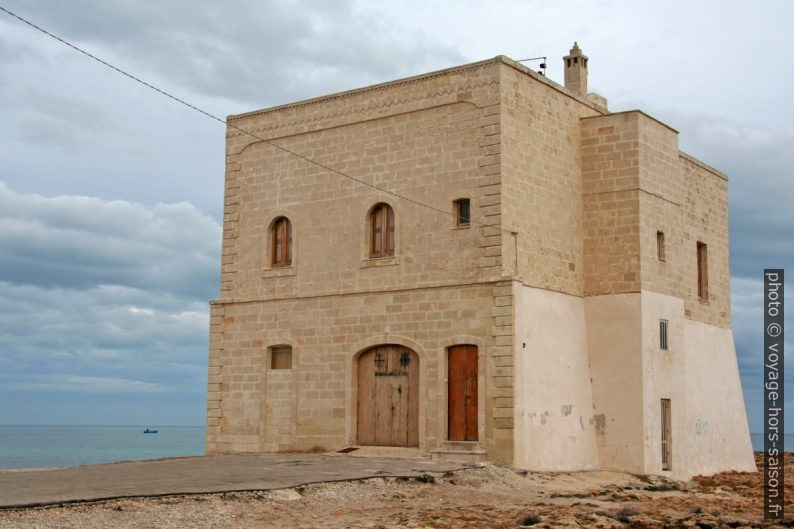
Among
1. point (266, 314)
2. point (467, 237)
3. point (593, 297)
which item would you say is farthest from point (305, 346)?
point (593, 297)

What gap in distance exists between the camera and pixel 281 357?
77.9 ft

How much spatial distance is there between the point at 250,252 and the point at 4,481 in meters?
9.82

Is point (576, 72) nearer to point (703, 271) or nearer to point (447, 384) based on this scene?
point (703, 271)

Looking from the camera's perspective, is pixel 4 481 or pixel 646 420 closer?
pixel 4 481

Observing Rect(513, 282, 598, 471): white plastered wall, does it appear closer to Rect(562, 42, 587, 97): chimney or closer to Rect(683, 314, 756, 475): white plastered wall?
Rect(683, 314, 756, 475): white plastered wall

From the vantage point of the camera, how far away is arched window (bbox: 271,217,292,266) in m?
24.2

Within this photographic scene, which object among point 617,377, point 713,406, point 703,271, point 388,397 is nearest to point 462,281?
point 388,397

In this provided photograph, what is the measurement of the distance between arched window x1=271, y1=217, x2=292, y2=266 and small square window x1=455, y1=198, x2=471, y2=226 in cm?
458

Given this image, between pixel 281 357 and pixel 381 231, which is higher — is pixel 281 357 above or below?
below

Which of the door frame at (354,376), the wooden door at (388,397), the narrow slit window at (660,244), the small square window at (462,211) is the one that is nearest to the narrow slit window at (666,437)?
the narrow slit window at (660,244)

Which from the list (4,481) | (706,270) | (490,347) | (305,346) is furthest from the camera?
(706,270)

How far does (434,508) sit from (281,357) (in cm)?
919

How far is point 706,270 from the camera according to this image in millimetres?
26578

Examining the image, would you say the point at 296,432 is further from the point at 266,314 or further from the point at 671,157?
the point at 671,157
